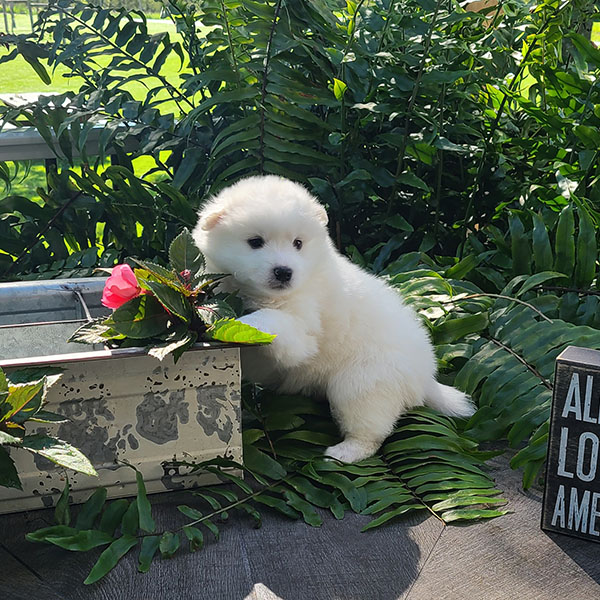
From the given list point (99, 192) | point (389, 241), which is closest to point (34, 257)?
point (99, 192)

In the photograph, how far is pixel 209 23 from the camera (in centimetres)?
331

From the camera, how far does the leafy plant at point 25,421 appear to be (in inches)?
67.3

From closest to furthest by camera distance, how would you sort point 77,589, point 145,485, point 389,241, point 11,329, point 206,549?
point 77,589, point 206,549, point 145,485, point 11,329, point 389,241

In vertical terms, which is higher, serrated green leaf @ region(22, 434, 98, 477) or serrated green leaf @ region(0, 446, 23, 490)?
serrated green leaf @ region(22, 434, 98, 477)

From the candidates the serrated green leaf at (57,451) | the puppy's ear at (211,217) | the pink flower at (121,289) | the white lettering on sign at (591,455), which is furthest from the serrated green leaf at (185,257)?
the white lettering on sign at (591,455)

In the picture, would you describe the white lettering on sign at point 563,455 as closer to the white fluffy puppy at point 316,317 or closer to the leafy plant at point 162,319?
the white fluffy puppy at point 316,317

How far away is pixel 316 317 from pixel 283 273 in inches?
7.5

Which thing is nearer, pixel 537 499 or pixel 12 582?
pixel 12 582

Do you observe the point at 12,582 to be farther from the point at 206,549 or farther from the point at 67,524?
the point at 206,549

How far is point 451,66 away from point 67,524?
2.49 meters

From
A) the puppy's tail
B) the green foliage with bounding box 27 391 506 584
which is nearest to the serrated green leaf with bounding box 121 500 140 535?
the green foliage with bounding box 27 391 506 584

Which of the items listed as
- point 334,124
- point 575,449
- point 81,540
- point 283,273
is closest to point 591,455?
point 575,449

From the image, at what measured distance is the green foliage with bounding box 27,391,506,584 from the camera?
1.85m

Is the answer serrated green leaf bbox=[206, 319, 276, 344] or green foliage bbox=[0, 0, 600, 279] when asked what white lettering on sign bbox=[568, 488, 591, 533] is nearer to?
serrated green leaf bbox=[206, 319, 276, 344]
